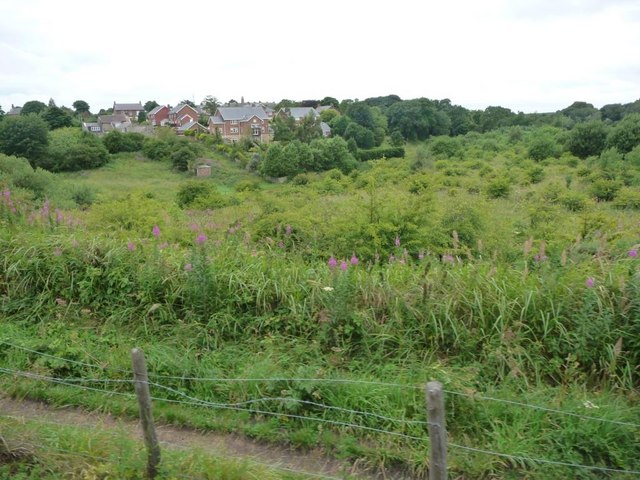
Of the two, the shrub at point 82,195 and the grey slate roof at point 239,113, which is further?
the grey slate roof at point 239,113

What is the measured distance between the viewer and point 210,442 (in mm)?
3496

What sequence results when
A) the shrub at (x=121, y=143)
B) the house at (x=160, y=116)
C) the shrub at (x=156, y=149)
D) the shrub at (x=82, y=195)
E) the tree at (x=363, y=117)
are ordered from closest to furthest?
1. the shrub at (x=82, y=195)
2. the shrub at (x=156, y=149)
3. the shrub at (x=121, y=143)
4. the tree at (x=363, y=117)
5. the house at (x=160, y=116)

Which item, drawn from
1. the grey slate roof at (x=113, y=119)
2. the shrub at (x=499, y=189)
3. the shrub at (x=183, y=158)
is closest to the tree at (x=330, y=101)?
the grey slate roof at (x=113, y=119)

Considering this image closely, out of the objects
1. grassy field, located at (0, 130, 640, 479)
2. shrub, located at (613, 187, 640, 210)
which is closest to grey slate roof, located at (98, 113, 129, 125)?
shrub, located at (613, 187, 640, 210)

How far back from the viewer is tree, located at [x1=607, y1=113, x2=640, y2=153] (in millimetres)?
41250

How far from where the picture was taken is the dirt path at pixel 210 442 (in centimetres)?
321

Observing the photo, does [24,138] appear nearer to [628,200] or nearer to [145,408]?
[628,200]

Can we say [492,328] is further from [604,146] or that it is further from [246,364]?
[604,146]

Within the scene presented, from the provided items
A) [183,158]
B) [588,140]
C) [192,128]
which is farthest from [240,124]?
[588,140]

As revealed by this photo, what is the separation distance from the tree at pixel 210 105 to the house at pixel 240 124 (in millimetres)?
20389

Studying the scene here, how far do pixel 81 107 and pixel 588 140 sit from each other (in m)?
101

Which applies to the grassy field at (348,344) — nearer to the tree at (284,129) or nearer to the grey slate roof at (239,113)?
the tree at (284,129)

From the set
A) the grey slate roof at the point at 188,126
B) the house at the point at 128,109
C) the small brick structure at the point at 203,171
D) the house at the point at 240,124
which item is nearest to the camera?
the small brick structure at the point at 203,171

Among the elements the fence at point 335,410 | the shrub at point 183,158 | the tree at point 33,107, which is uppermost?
the tree at point 33,107
